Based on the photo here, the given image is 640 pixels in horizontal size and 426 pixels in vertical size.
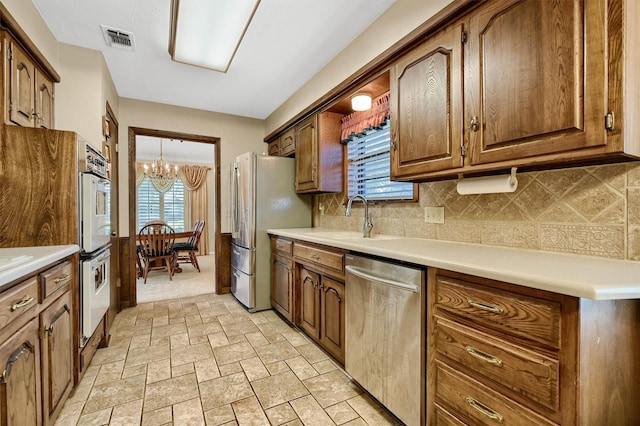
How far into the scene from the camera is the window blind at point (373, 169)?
2.32 meters

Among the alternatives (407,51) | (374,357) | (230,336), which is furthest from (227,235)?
(407,51)

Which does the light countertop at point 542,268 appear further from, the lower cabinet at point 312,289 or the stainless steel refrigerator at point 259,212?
the stainless steel refrigerator at point 259,212

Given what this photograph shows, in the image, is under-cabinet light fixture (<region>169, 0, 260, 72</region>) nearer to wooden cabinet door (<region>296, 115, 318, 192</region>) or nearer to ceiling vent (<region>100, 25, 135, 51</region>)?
ceiling vent (<region>100, 25, 135, 51</region>)

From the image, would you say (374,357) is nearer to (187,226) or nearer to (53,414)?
(53,414)

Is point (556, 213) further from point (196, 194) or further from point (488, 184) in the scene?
point (196, 194)

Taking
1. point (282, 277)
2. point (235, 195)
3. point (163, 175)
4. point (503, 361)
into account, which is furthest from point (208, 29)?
point (163, 175)

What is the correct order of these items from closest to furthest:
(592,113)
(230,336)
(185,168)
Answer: (592,113) → (230,336) → (185,168)

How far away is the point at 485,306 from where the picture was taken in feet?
3.54

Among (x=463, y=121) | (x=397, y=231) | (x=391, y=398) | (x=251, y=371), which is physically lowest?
(x=251, y=371)

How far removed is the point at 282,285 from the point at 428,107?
213 centimetres

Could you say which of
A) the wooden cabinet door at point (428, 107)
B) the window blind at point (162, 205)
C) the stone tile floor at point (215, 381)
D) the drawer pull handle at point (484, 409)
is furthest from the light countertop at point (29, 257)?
the window blind at point (162, 205)

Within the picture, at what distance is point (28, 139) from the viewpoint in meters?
1.68

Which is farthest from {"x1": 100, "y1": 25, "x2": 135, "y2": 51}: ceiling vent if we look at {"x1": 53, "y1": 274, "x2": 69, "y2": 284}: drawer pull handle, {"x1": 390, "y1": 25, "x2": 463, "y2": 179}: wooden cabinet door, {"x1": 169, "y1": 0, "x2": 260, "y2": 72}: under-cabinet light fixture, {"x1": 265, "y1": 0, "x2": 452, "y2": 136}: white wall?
{"x1": 390, "y1": 25, "x2": 463, "y2": 179}: wooden cabinet door

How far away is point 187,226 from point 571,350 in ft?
25.9
